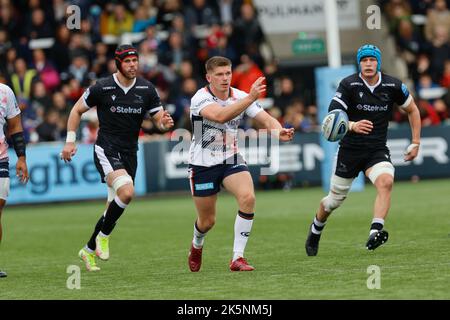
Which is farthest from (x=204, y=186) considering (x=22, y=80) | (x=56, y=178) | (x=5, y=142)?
(x=22, y=80)

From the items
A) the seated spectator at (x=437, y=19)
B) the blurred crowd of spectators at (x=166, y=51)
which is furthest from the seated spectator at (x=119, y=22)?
the seated spectator at (x=437, y=19)

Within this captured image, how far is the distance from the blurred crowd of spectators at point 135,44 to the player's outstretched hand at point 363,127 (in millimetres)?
12618

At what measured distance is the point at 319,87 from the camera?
2384 centimetres

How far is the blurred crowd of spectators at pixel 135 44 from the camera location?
24797 mm

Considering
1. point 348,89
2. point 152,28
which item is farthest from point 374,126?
point 152,28

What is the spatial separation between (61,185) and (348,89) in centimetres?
1216

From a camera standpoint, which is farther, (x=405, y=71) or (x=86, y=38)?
(x=405, y=71)

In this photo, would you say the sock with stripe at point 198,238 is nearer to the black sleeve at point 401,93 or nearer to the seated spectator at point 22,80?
the black sleeve at point 401,93

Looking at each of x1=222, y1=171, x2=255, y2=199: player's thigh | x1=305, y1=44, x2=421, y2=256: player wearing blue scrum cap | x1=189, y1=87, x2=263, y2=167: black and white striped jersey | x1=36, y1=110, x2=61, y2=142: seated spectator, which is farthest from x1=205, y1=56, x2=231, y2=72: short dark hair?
x1=36, y1=110, x2=61, y2=142: seated spectator

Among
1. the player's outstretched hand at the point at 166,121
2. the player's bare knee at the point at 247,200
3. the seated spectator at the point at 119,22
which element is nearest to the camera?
the player's bare knee at the point at 247,200

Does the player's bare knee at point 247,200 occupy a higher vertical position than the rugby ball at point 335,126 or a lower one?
lower

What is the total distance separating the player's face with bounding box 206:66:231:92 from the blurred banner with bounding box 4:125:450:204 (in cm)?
1179

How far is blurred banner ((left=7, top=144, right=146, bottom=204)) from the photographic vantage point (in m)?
23.8
